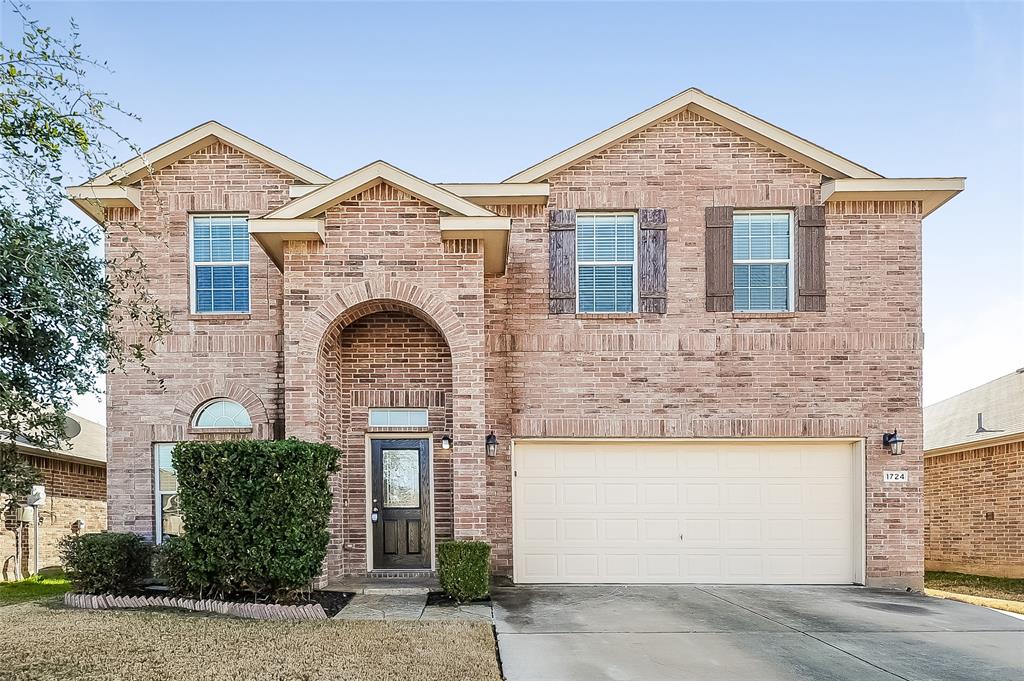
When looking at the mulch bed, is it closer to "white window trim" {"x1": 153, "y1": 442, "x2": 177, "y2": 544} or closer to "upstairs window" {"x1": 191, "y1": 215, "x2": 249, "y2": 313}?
"white window trim" {"x1": 153, "y1": 442, "x2": 177, "y2": 544}

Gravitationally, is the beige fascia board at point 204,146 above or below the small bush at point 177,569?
above

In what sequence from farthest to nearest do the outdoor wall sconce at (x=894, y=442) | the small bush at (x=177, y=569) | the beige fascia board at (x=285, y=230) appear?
1. the outdoor wall sconce at (x=894, y=442)
2. the beige fascia board at (x=285, y=230)
3. the small bush at (x=177, y=569)

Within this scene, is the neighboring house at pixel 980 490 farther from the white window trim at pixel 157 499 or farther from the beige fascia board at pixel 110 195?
the beige fascia board at pixel 110 195

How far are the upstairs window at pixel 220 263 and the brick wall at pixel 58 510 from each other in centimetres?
499

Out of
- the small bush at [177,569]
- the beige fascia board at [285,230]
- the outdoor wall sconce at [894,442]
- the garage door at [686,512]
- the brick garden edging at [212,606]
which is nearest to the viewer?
the brick garden edging at [212,606]

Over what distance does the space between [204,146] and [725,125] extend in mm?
8170

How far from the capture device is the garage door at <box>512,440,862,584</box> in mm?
10859

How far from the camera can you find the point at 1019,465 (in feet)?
41.0

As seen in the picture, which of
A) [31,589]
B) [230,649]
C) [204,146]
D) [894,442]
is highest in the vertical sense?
[204,146]

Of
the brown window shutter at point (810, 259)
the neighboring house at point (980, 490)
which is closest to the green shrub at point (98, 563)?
the brown window shutter at point (810, 259)

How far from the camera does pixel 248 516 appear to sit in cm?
830

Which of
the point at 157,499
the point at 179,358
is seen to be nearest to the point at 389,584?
the point at 157,499

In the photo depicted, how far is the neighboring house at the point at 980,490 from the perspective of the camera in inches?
496

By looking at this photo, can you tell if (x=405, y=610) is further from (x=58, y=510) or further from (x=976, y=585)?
(x=976, y=585)
